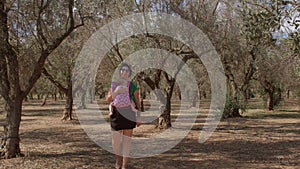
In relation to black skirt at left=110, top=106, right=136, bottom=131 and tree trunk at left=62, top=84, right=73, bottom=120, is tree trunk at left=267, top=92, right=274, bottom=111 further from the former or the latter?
black skirt at left=110, top=106, right=136, bottom=131

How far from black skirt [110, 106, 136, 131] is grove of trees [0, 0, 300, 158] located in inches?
114

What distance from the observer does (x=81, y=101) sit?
1228 inches

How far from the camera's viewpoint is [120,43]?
13.8 meters

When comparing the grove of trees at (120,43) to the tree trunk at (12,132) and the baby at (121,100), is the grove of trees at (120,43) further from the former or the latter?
the baby at (121,100)

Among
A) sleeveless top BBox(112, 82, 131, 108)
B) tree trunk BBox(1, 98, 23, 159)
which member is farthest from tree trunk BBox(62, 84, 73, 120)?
sleeveless top BBox(112, 82, 131, 108)

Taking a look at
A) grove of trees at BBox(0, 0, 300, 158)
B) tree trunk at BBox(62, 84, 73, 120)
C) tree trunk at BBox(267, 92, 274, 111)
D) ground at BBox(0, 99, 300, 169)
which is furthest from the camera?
tree trunk at BBox(267, 92, 274, 111)

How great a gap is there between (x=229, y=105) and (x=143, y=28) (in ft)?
37.3

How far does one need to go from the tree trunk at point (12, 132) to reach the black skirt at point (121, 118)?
3.35 m

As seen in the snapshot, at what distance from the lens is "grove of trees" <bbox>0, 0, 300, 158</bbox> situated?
626cm

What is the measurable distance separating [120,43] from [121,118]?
8.57 m

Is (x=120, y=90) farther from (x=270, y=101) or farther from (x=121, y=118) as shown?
(x=270, y=101)

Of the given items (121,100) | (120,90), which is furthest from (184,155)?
(120,90)

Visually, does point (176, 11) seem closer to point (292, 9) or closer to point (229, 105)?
point (292, 9)

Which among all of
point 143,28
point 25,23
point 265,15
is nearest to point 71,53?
point 143,28
